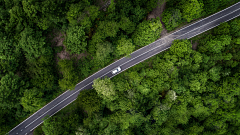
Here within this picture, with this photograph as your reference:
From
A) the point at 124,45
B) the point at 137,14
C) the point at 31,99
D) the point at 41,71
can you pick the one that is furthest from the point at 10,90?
the point at 137,14

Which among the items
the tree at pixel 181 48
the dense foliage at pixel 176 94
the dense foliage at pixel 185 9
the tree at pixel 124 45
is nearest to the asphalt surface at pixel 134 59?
the dense foliage at pixel 176 94

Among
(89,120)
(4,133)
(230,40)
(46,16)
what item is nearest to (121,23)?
(46,16)

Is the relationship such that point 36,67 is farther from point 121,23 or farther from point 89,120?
point 121,23

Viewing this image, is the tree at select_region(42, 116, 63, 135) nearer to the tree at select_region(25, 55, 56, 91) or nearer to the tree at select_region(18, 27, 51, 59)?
the tree at select_region(25, 55, 56, 91)

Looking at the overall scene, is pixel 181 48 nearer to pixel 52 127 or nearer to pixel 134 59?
pixel 134 59

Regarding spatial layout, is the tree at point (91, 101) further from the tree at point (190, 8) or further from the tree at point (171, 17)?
the tree at point (190, 8)

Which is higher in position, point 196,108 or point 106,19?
point 106,19
